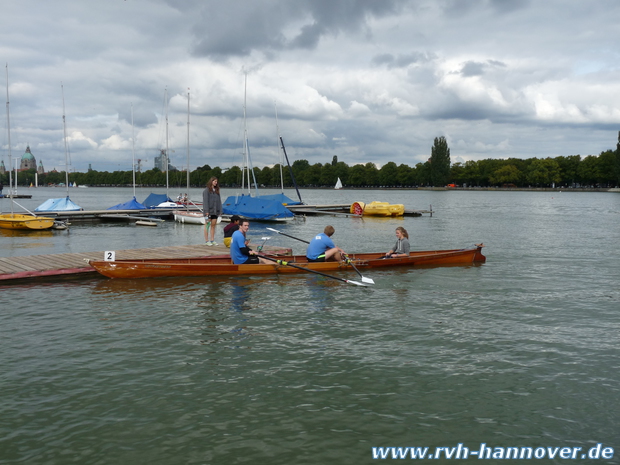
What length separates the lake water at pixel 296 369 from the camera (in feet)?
23.5

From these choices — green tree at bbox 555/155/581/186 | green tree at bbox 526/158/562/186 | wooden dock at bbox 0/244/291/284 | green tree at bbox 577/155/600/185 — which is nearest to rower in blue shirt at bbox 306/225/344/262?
wooden dock at bbox 0/244/291/284

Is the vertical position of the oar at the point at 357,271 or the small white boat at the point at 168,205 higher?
the small white boat at the point at 168,205

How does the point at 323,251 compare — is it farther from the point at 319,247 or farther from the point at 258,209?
the point at 258,209

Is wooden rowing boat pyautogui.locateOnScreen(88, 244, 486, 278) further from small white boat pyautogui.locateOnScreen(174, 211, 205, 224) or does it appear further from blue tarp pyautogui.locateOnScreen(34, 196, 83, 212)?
blue tarp pyautogui.locateOnScreen(34, 196, 83, 212)

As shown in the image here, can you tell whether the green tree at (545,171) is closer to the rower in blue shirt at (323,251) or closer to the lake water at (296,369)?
the lake water at (296,369)

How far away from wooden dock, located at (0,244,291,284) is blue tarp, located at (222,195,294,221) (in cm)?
2605

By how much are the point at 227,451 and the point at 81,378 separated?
3.80 meters

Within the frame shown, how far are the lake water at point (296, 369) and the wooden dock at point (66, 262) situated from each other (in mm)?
628

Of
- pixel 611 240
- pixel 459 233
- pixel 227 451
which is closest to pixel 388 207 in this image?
pixel 459 233

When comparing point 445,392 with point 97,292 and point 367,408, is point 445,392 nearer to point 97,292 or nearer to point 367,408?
point 367,408

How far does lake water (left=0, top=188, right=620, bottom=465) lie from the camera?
23.5 ft

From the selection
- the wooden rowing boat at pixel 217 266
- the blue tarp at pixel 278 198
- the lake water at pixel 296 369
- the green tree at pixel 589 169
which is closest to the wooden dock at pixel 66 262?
the lake water at pixel 296 369

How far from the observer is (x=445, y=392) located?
28.4 ft

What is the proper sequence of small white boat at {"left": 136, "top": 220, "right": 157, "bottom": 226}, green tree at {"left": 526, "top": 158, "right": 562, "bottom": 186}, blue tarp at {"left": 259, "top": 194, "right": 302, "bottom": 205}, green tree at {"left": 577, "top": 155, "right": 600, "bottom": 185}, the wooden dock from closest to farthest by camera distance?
the wooden dock, small white boat at {"left": 136, "top": 220, "right": 157, "bottom": 226}, blue tarp at {"left": 259, "top": 194, "right": 302, "bottom": 205}, green tree at {"left": 577, "top": 155, "right": 600, "bottom": 185}, green tree at {"left": 526, "top": 158, "right": 562, "bottom": 186}
